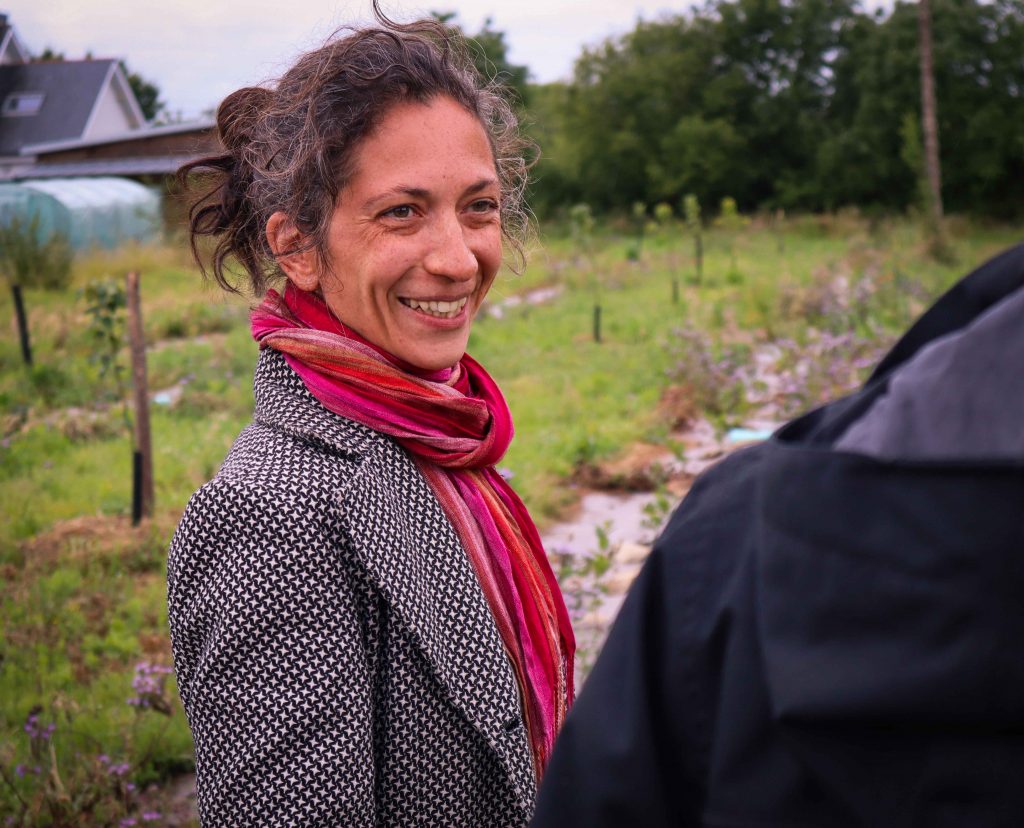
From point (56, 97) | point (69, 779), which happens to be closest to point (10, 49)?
point (56, 97)

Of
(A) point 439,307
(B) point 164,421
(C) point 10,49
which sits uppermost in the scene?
(C) point 10,49

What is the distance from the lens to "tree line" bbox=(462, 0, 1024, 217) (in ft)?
87.7

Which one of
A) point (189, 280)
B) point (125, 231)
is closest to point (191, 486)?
point (189, 280)

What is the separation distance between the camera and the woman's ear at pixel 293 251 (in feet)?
5.47

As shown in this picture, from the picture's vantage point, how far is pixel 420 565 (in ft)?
4.98

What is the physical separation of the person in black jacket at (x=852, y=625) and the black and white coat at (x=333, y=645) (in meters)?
0.69

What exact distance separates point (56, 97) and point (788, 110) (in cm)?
2484

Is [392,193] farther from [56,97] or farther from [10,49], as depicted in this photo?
[10,49]

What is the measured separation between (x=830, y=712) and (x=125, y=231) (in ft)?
74.8

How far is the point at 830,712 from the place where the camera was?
608 millimetres

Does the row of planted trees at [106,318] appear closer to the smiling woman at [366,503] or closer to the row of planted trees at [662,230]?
the smiling woman at [366,503]

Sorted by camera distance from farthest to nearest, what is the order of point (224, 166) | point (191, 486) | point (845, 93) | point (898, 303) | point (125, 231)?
point (845, 93) < point (125, 231) < point (898, 303) < point (191, 486) < point (224, 166)

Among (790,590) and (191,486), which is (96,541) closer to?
(191,486)

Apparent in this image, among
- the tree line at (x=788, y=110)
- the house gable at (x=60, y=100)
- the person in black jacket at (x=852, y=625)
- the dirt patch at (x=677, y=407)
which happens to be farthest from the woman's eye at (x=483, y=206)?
the house gable at (x=60, y=100)
